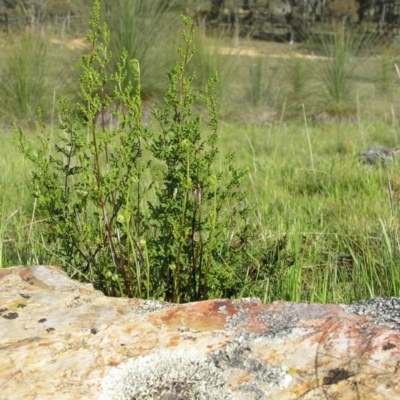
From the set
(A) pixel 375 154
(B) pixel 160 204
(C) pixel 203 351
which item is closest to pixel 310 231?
(B) pixel 160 204

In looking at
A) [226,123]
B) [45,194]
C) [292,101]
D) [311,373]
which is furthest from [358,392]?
[292,101]

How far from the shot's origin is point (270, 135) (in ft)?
18.9

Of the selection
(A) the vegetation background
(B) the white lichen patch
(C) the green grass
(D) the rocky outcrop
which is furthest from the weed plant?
(D) the rocky outcrop

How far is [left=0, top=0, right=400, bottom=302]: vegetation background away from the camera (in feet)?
6.27

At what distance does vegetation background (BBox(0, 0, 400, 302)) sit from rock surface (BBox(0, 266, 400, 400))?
400 mm

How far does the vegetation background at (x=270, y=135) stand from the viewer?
6.27 ft

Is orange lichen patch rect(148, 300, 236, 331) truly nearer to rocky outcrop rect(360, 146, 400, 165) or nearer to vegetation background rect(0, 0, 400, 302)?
vegetation background rect(0, 0, 400, 302)

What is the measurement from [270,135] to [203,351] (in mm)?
4802

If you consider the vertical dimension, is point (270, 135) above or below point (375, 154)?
below

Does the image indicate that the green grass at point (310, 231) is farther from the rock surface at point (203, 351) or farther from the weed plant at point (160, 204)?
the rock surface at point (203, 351)

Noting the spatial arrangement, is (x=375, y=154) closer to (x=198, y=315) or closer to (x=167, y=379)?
(x=198, y=315)

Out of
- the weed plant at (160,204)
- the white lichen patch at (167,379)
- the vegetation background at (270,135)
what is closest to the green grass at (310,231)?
the vegetation background at (270,135)

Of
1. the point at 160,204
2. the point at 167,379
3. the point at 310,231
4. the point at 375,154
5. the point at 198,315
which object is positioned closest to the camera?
the point at 167,379

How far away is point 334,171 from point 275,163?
55 centimetres
